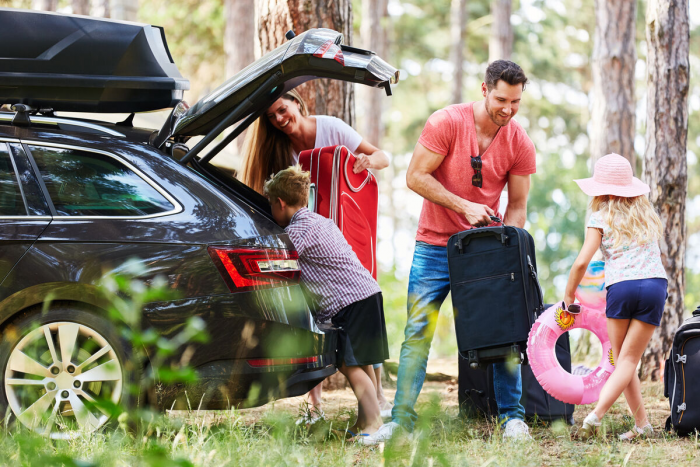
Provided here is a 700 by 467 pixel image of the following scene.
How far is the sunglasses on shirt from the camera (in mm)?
4453

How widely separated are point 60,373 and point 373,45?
15166 mm

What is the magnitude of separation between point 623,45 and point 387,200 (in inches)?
944

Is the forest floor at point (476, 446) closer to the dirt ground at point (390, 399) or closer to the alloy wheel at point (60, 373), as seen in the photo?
the dirt ground at point (390, 399)

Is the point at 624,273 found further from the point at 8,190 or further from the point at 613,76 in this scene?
the point at 613,76

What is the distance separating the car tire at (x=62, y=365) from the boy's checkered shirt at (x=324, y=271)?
3.61ft

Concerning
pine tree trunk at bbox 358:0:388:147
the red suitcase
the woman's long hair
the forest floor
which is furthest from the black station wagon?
pine tree trunk at bbox 358:0:388:147

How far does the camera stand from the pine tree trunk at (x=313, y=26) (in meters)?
6.36

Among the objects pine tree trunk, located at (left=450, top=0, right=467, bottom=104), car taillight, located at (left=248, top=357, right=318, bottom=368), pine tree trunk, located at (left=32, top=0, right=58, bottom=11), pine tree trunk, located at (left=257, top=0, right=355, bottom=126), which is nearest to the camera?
car taillight, located at (left=248, top=357, right=318, bottom=368)

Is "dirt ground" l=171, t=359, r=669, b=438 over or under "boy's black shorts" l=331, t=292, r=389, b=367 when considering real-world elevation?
under

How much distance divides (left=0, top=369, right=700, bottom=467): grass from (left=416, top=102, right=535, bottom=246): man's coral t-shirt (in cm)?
115

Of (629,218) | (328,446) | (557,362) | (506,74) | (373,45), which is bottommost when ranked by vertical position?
(328,446)

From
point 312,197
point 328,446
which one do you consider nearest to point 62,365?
point 328,446

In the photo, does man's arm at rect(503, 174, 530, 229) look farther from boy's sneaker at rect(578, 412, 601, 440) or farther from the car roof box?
the car roof box

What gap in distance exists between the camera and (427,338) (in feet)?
14.7
